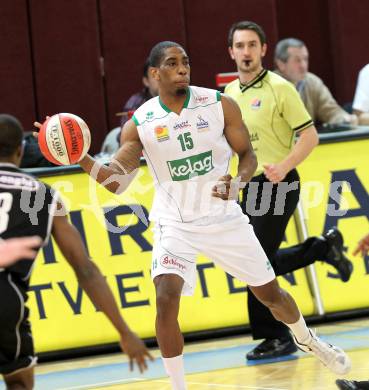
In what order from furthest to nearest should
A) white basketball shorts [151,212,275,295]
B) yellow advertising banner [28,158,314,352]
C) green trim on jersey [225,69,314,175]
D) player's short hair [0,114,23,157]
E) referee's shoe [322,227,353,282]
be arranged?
1. yellow advertising banner [28,158,314,352]
2. referee's shoe [322,227,353,282]
3. green trim on jersey [225,69,314,175]
4. white basketball shorts [151,212,275,295]
5. player's short hair [0,114,23,157]

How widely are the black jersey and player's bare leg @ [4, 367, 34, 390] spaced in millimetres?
470

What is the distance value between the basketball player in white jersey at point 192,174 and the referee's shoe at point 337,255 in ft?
6.44

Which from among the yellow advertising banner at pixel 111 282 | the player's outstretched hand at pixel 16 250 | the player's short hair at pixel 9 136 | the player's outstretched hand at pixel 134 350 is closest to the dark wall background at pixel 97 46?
the yellow advertising banner at pixel 111 282

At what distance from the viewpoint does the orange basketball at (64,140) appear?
A: 6798mm

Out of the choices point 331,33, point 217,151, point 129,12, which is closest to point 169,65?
point 217,151

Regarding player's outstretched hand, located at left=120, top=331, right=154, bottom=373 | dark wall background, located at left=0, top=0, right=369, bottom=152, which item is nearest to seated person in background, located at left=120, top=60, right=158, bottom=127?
dark wall background, located at left=0, top=0, right=369, bottom=152

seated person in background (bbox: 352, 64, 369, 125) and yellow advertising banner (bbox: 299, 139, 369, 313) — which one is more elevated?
seated person in background (bbox: 352, 64, 369, 125)

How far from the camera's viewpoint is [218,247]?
707cm

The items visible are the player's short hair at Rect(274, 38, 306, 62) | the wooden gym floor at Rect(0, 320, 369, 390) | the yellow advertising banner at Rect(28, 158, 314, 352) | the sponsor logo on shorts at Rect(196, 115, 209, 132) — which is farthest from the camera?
the player's short hair at Rect(274, 38, 306, 62)

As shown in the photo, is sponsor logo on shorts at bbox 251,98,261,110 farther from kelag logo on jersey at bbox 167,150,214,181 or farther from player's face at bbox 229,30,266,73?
kelag logo on jersey at bbox 167,150,214,181

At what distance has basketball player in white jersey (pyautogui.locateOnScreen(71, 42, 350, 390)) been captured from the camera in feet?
23.0

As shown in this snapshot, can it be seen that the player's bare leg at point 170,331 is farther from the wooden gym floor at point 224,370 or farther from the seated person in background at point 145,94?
the seated person in background at point 145,94

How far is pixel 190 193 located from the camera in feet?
23.1

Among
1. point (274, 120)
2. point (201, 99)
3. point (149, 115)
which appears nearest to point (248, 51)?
point (274, 120)
